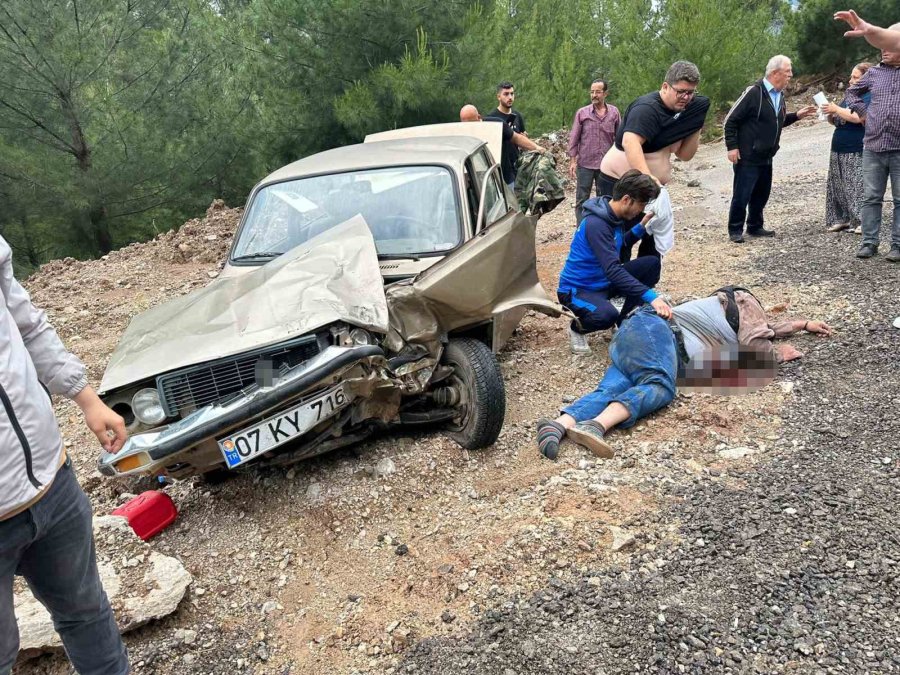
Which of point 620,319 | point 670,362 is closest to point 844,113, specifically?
point 620,319

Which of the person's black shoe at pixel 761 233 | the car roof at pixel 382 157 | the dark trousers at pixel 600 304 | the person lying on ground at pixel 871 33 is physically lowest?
the person's black shoe at pixel 761 233

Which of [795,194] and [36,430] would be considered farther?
[795,194]

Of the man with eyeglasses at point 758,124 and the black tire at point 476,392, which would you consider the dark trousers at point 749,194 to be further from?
the black tire at point 476,392

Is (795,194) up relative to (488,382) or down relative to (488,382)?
down

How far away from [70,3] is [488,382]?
37.1 feet

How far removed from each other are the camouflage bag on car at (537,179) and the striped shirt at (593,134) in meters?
1.28

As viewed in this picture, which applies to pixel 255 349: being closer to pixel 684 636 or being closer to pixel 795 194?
pixel 684 636

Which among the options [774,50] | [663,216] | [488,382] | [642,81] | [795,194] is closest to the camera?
[488,382]

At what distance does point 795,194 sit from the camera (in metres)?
9.55

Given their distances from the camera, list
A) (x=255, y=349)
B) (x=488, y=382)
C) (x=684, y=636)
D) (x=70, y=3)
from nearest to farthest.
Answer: (x=684, y=636) → (x=255, y=349) → (x=488, y=382) → (x=70, y=3)

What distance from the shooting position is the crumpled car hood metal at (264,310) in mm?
3082

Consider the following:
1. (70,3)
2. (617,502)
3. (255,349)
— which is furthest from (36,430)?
(70,3)

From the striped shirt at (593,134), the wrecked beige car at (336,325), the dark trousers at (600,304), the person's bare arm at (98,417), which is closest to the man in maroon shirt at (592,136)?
the striped shirt at (593,134)

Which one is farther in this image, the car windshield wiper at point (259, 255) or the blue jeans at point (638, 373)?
the car windshield wiper at point (259, 255)
